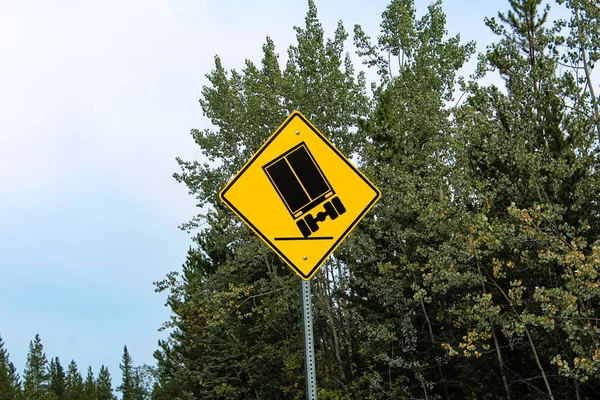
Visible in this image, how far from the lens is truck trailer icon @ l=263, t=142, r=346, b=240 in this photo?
4.36m

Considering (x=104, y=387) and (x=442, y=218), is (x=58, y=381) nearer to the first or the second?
(x=104, y=387)

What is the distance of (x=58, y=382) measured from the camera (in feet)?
330

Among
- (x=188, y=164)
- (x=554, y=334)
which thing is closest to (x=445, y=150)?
(x=554, y=334)

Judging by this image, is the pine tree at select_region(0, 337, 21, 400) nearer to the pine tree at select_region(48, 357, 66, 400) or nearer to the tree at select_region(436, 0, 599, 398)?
the pine tree at select_region(48, 357, 66, 400)

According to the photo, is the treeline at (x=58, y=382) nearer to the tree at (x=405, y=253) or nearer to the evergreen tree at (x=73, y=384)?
the evergreen tree at (x=73, y=384)

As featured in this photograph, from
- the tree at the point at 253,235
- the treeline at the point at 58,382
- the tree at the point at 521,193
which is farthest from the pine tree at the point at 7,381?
the tree at the point at 521,193

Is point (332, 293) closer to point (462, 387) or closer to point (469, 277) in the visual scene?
point (462, 387)

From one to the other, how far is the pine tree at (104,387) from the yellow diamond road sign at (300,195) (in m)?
103

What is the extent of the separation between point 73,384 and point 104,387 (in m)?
5.46

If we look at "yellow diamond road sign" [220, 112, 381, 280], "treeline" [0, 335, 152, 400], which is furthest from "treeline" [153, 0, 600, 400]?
"treeline" [0, 335, 152, 400]

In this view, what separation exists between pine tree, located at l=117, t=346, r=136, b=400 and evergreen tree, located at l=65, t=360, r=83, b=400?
723cm

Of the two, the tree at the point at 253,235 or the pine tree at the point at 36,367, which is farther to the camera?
the pine tree at the point at 36,367

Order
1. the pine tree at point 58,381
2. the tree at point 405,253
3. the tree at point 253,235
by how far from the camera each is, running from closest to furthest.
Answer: the tree at point 405,253 < the tree at point 253,235 < the pine tree at point 58,381

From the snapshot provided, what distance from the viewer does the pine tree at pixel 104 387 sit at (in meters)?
101
